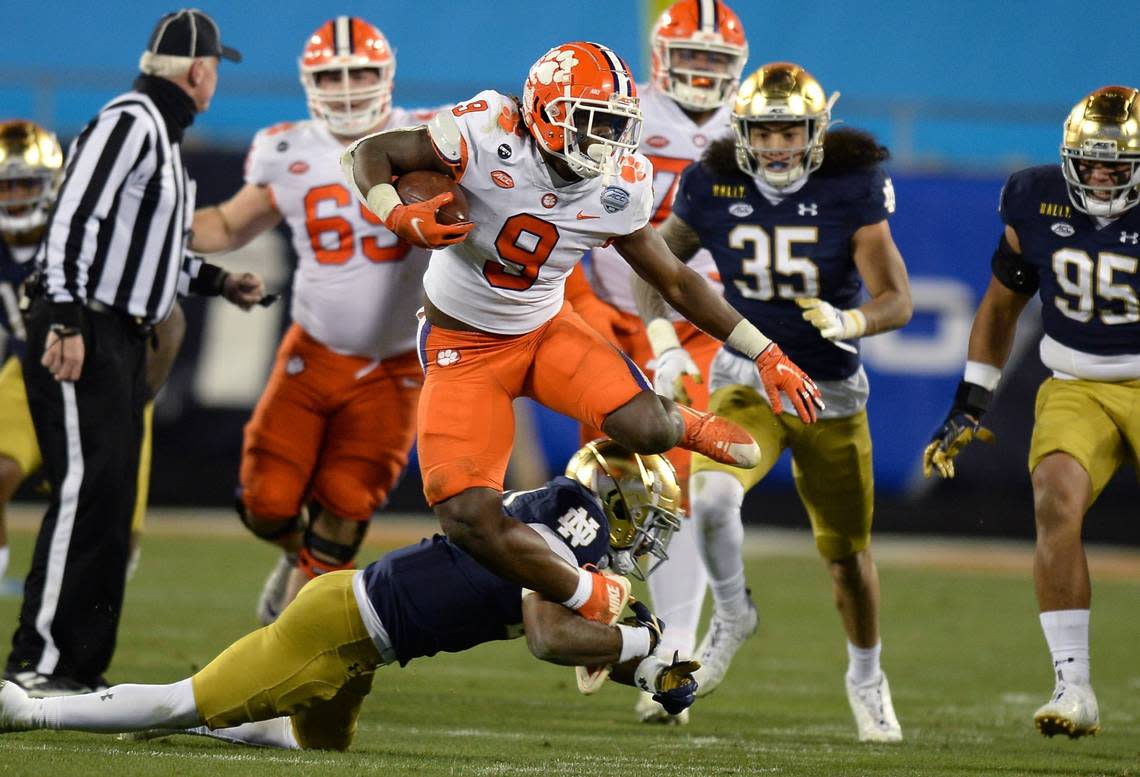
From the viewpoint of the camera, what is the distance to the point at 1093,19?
13078mm

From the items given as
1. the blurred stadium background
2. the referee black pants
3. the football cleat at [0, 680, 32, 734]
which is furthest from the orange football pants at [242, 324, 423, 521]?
the blurred stadium background

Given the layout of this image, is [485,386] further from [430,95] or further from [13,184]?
[430,95]

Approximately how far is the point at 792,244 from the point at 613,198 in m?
0.90

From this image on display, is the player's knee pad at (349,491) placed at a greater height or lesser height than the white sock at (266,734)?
greater

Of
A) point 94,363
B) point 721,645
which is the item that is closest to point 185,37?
point 94,363

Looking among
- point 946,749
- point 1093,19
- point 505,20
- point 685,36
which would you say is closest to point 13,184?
point 685,36

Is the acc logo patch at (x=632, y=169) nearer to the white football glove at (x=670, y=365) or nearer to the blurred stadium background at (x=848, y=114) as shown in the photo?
the white football glove at (x=670, y=365)

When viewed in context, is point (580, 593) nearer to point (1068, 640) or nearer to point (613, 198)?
point (613, 198)

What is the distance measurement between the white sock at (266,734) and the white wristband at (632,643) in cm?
89

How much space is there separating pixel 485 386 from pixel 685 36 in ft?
6.82

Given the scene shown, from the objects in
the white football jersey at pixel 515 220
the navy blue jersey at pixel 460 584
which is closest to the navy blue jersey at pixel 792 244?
the white football jersey at pixel 515 220

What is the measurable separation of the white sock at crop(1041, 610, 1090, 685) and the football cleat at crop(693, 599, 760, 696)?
909 mm

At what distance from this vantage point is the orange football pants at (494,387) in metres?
4.14

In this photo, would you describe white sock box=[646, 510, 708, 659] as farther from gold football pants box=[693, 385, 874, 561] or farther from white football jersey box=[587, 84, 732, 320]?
white football jersey box=[587, 84, 732, 320]
